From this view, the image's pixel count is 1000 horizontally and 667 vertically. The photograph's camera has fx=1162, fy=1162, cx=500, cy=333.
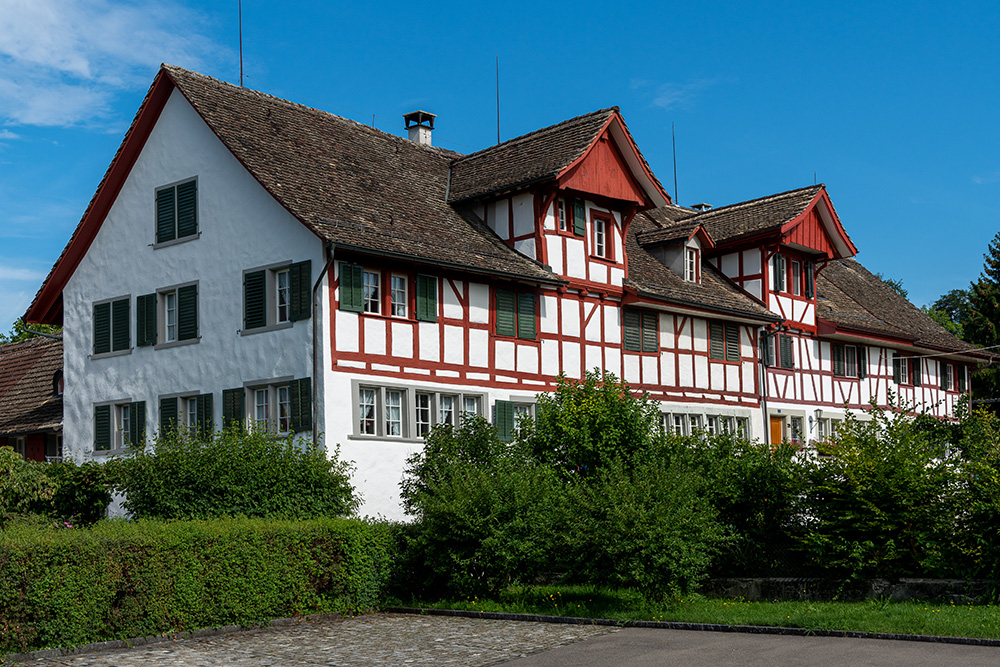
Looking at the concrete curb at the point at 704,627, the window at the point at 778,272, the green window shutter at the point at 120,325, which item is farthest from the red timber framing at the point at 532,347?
the concrete curb at the point at 704,627

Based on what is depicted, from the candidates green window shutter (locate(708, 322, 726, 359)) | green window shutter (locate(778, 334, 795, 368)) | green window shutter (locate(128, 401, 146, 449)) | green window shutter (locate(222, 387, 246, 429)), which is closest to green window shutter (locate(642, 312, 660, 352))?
green window shutter (locate(708, 322, 726, 359))

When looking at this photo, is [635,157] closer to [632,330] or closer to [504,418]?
[632,330]

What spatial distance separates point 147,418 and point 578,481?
11.7 metres

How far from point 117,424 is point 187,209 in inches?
212

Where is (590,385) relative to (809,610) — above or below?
above

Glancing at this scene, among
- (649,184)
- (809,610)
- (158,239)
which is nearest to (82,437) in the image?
(158,239)

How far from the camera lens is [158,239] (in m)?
27.3

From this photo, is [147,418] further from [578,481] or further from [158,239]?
[578,481]

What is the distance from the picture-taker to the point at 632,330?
3042cm

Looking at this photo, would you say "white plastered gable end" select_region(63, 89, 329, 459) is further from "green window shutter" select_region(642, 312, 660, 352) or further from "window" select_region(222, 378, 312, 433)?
"green window shutter" select_region(642, 312, 660, 352)

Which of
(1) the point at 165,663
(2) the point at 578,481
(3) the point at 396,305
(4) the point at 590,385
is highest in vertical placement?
(3) the point at 396,305

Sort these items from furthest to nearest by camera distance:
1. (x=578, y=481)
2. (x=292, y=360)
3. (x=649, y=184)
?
(x=649, y=184) → (x=292, y=360) → (x=578, y=481)

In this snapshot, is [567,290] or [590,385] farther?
[567,290]

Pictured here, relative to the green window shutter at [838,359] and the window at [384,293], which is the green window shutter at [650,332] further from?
the green window shutter at [838,359]
